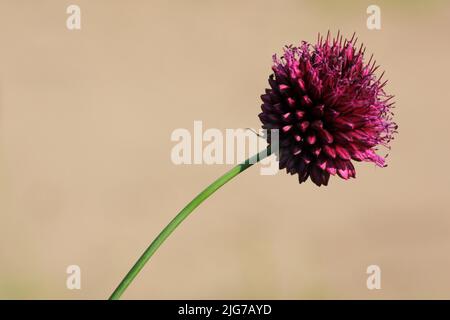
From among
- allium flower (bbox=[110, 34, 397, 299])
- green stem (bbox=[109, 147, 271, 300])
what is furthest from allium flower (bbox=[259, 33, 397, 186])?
green stem (bbox=[109, 147, 271, 300])

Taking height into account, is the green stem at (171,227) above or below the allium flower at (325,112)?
below

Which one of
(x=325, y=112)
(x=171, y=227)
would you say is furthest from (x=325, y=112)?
(x=171, y=227)

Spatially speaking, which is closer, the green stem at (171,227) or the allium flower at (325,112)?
the green stem at (171,227)

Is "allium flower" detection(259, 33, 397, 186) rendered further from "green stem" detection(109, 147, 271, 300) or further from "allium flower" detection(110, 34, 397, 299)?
"green stem" detection(109, 147, 271, 300)

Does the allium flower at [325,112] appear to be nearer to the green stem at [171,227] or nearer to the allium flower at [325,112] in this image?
the allium flower at [325,112]

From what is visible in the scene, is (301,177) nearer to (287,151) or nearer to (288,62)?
(287,151)

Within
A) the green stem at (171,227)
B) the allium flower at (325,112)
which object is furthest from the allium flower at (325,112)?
the green stem at (171,227)
